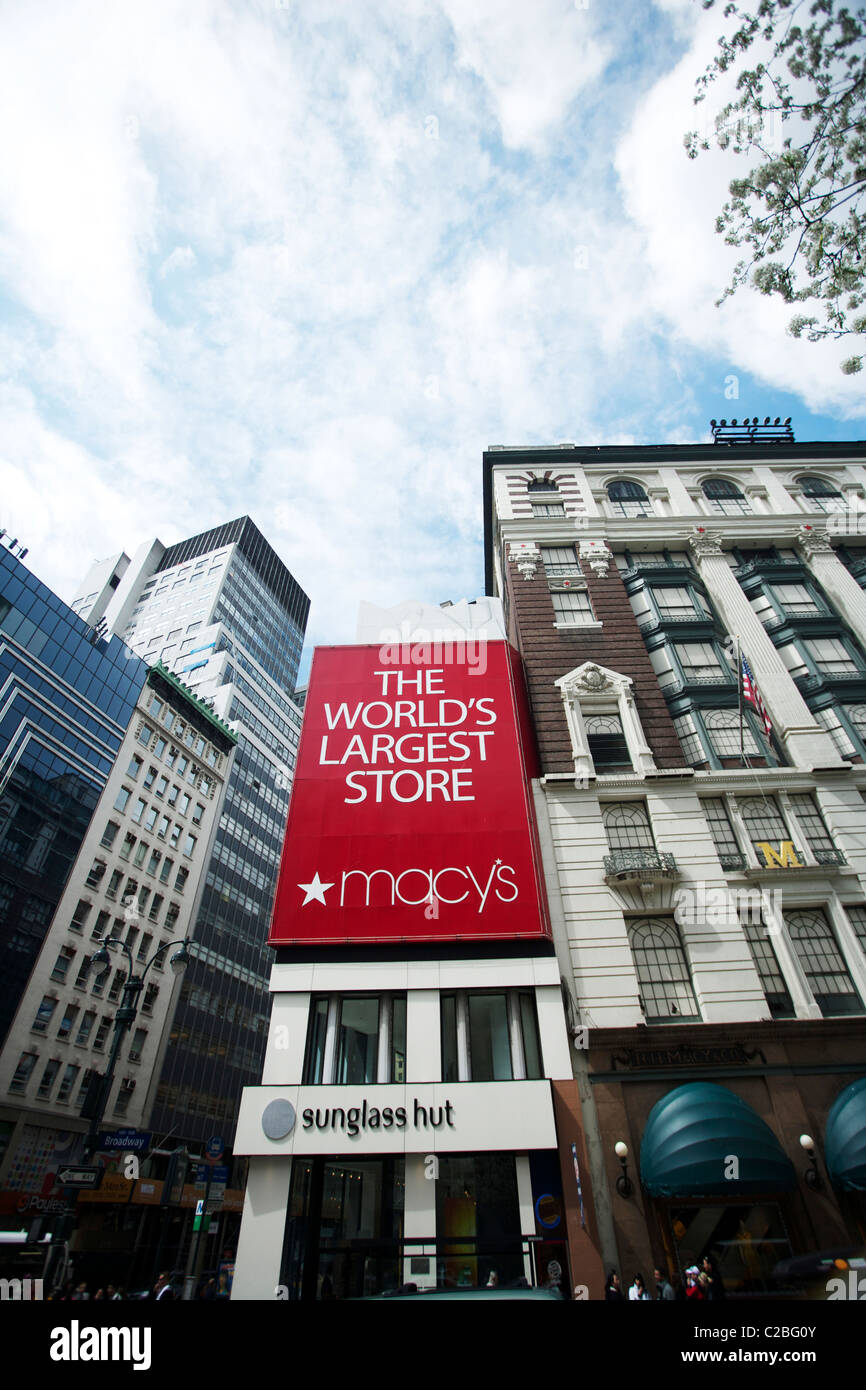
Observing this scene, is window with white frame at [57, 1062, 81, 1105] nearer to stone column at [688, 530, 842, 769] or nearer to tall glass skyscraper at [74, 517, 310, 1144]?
tall glass skyscraper at [74, 517, 310, 1144]

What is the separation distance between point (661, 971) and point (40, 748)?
162ft

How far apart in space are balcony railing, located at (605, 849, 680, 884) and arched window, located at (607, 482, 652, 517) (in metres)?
20.4

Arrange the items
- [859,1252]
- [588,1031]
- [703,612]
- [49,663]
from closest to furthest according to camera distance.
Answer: [859,1252] → [588,1031] → [703,612] → [49,663]

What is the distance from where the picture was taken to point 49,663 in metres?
55.5

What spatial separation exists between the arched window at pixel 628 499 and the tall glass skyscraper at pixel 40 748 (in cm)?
4546

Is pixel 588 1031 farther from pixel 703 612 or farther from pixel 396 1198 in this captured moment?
pixel 703 612

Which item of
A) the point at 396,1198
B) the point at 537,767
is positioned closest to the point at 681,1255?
the point at 396,1198

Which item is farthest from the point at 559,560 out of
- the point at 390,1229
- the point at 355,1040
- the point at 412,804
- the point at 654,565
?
the point at 390,1229

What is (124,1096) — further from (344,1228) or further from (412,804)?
(412,804)

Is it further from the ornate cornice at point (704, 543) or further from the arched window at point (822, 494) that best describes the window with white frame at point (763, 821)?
the arched window at point (822, 494)

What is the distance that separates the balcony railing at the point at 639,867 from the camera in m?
22.5

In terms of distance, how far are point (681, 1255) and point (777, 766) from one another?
53.3ft

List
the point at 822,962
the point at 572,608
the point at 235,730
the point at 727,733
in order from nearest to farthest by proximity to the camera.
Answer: the point at 822,962 → the point at 727,733 → the point at 572,608 → the point at 235,730

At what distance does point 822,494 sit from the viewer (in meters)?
37.7
